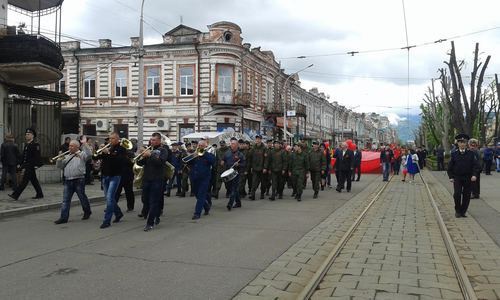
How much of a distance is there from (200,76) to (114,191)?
1109 inches

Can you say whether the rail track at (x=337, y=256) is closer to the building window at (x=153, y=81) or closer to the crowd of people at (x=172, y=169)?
the crowd of people at (x=172, y=169)

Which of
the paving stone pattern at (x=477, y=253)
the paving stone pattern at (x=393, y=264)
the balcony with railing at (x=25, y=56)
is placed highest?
the balcony with railing at (x=25, y=56)

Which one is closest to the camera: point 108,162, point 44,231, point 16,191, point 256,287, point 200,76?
point 256,287

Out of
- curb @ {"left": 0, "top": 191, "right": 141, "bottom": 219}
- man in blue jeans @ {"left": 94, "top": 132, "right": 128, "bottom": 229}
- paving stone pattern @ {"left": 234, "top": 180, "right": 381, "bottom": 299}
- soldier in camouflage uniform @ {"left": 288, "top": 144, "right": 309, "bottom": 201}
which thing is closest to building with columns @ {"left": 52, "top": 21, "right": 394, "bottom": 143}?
soldier in camouflage uniform @ {"left": 288, "top": 144, "right": 309, "bottom": 201}

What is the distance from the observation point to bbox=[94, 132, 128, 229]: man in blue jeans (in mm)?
9461

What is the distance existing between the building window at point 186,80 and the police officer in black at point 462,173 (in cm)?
2814

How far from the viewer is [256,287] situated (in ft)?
17.9

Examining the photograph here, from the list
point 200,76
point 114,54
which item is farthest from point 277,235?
point 114,54

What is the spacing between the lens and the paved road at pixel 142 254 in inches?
211

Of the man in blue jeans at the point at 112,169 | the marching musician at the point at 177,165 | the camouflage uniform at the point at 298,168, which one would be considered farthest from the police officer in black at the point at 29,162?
the camouflage uniform at the point at 298,168

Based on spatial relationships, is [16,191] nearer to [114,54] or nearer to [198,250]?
[198,250]

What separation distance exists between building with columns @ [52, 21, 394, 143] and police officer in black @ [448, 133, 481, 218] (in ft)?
87.2

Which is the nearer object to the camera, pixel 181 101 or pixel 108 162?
pixel 108 162

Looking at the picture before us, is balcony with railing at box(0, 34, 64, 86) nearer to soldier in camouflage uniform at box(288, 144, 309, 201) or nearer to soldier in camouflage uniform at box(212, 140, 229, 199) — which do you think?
soldier in camouflage uniform at box(212, 140, 229, 199)
